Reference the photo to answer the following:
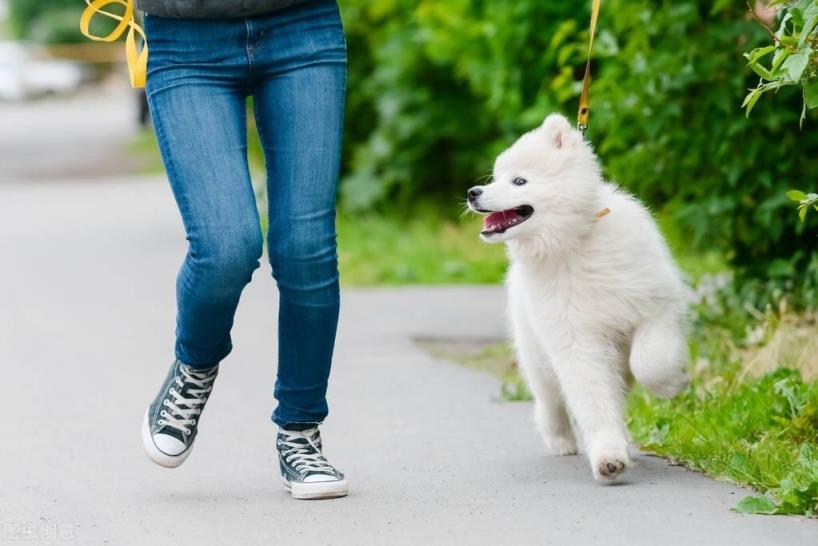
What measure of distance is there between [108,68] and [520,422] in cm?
5595

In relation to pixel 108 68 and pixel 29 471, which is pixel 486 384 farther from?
pixel 108 68

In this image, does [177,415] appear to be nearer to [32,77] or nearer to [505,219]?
[505,219]

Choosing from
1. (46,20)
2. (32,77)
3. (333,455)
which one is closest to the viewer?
(333,455)

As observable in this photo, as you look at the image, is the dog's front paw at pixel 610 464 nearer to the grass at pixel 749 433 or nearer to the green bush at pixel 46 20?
the grass at pixel 749 433

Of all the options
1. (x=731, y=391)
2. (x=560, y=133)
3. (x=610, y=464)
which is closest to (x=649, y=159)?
(x=731, y=391)

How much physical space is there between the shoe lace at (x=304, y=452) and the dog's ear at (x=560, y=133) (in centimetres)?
117

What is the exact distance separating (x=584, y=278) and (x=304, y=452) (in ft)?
3.37

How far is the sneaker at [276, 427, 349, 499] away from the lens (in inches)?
178

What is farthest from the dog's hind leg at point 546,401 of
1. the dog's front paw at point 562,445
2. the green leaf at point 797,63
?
the green leaf at point 797,63

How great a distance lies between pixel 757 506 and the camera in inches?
163

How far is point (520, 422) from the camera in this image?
5801 millimetres

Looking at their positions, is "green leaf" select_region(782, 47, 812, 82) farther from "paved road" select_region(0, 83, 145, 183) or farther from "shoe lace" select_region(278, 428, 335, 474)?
"paved road" select_region(0, 83, 145, 183)

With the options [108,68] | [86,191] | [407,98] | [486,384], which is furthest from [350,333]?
[108,68]

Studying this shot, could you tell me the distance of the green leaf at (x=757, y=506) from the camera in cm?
412
